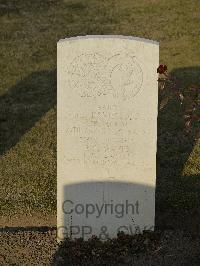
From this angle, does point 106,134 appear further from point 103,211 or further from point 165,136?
point 165,136

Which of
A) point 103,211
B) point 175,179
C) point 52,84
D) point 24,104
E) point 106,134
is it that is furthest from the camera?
point 52,84

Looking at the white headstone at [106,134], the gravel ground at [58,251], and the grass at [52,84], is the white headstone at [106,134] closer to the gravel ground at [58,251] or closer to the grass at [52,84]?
the gravel ground at [58,251]

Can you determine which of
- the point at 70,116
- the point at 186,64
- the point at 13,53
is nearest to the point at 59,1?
the point at 13,53

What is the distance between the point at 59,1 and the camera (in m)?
17.8

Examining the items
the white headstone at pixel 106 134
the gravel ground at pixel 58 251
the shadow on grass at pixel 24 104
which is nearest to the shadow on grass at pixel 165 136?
the shadow on grass at pixel 24 104

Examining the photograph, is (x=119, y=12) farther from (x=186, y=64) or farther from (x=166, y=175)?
(x=166, y=175)

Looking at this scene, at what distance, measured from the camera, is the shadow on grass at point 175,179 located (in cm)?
681

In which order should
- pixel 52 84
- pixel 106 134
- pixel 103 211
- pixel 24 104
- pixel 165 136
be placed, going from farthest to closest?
pixel 52 84, pixel 24 104, pixel 165 136, pixel 103 211, pixel 106 134

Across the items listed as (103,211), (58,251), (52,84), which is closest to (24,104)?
(52,84)

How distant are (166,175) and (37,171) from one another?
1.73 m

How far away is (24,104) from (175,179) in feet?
12.1

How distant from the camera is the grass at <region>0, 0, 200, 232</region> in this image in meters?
7.42

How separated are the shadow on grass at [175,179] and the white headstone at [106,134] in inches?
19.6

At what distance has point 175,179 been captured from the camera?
25.3ft
